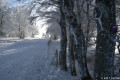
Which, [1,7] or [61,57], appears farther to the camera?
[1,7]

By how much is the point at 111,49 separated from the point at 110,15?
88cm

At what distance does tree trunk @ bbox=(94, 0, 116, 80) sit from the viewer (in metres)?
3.38

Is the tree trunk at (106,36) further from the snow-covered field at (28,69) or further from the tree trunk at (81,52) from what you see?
the snow-covered field at (28,69)

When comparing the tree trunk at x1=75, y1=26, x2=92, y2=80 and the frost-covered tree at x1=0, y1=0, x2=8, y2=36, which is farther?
the frost-covered tree at x1=0, y1=0, x2=8, y2=36

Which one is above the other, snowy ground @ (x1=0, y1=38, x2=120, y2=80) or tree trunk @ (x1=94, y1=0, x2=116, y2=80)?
tree trunk @ (x1=94, y1=0, x2=116, y2=80)

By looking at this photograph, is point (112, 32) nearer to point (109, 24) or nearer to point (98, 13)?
point (109, 24)

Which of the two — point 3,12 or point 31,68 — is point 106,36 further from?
point 3,12

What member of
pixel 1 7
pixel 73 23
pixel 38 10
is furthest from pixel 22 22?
pixel 73 23

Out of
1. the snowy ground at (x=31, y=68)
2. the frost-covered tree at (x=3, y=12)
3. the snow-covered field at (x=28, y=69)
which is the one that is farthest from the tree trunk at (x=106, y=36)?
the frost-covered tree at (x=3, y=12)

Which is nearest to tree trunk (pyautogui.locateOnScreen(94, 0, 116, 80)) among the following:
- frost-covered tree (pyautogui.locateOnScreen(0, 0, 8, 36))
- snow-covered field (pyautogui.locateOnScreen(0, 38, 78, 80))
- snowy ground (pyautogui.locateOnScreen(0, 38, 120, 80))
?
snowy ground (pyautogui.locateOnScreen(0, 38, 120, 80))

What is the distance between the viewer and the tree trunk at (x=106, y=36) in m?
3.38

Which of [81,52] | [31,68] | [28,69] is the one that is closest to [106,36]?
[81,52]

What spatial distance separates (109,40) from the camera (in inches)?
133

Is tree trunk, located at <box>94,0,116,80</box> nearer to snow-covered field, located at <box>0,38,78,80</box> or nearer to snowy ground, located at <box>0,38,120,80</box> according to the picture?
snowy ground, located at <box>0,38,120,80</box>
